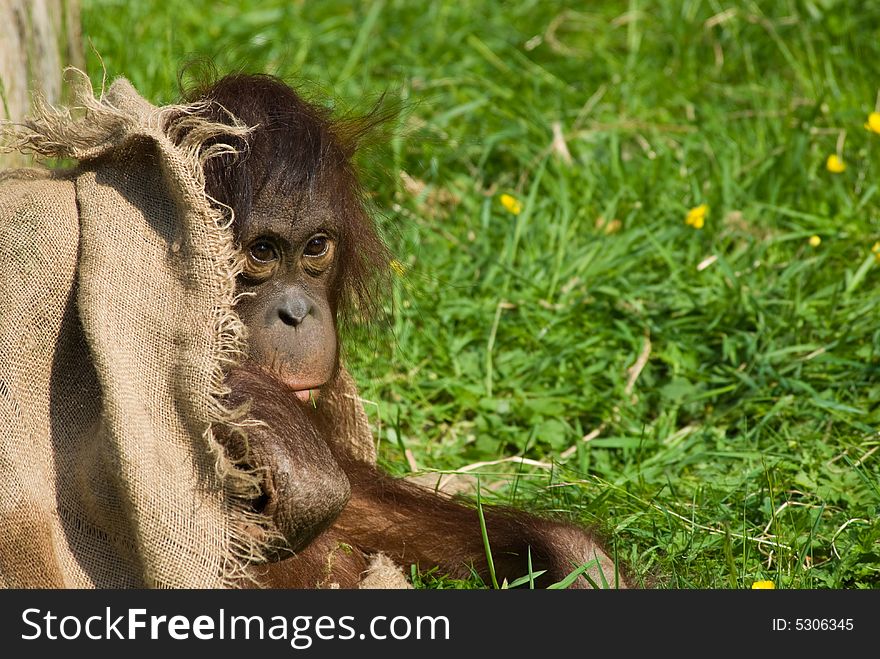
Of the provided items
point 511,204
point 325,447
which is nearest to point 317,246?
point 325,447

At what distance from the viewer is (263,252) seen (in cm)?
235

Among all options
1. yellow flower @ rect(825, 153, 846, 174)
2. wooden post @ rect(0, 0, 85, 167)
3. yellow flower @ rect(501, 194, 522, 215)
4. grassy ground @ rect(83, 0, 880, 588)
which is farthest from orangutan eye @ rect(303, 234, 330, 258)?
yellow flower @ rect(825, 153, 846, 174)

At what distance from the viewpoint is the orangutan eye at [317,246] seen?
242cm

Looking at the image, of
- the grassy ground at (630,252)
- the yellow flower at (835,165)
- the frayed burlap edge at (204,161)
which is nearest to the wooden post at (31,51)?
the grassy ground at (630,252)

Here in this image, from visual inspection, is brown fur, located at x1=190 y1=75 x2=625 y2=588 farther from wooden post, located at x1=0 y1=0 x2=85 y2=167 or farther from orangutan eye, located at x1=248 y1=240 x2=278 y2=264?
wooden post, located at x1=0 y1=0 x2=85 y2=167

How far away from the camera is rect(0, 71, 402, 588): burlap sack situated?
2.12 metres

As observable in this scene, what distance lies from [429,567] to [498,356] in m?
1.01

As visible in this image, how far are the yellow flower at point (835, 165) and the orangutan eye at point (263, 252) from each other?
7.45 feet

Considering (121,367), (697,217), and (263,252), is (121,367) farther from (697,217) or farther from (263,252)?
(697,217)

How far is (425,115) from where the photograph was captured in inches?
174

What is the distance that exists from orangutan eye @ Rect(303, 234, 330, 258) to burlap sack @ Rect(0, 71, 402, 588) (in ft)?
0.65
